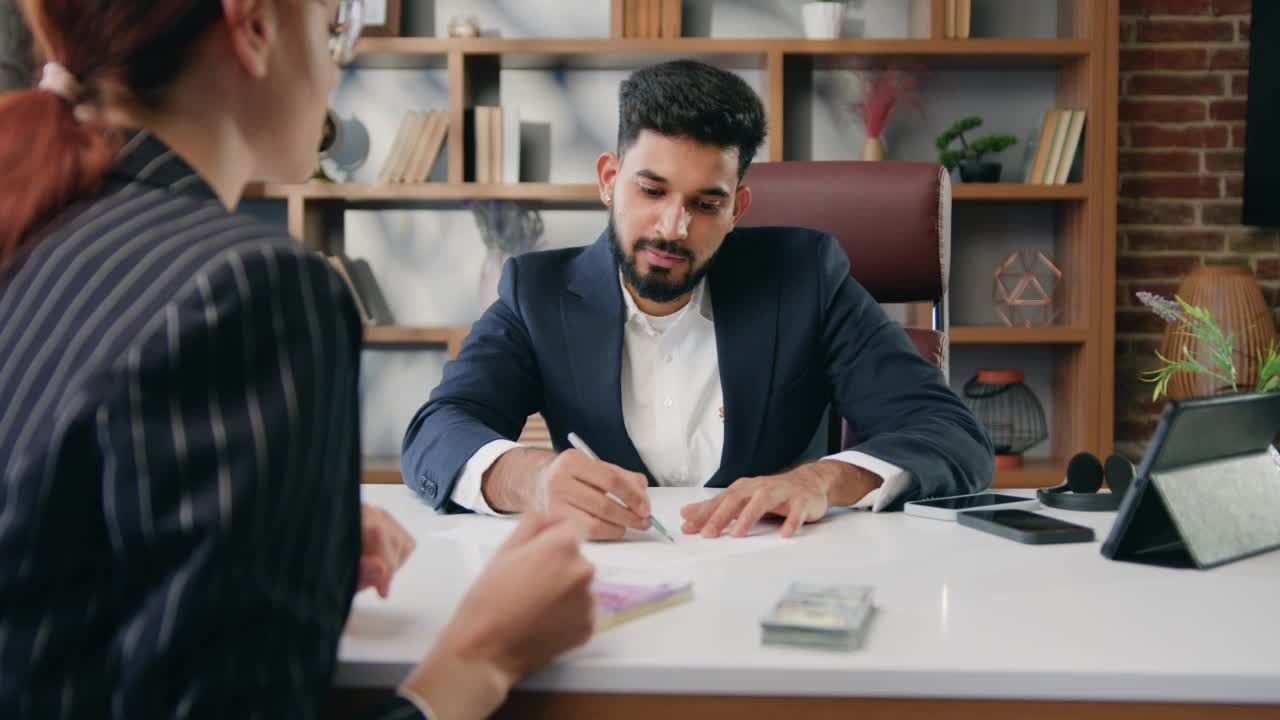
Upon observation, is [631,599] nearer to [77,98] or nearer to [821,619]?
[821,619]

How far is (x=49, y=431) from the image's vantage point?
1.65 ft

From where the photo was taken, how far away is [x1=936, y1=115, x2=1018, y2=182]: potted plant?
3.09 meters

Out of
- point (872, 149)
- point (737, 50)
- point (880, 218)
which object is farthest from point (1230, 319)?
point (880, 218)

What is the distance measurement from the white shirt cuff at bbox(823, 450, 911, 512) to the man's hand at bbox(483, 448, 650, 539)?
30 cm

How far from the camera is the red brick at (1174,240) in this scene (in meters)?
3.31

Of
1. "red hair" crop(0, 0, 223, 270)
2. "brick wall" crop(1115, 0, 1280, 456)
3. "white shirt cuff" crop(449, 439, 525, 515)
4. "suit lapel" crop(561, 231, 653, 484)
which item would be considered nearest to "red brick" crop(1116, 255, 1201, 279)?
"brick wall" crop(1115, 0, 1280, 456)

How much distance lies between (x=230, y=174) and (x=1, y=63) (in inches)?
110

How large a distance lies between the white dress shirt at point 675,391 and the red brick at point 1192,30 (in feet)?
7.62

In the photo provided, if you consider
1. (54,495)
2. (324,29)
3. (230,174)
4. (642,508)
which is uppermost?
(324,29)

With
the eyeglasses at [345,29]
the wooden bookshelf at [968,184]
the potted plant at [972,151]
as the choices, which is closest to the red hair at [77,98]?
the eyeglasses at [345,29]

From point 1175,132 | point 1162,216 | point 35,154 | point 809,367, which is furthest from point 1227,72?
point 35,154

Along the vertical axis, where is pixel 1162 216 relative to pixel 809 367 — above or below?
above

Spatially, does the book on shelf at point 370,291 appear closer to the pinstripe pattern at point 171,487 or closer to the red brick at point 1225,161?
the red brick at point 1225,161

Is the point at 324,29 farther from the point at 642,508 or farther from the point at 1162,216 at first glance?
the point at 1162,216
